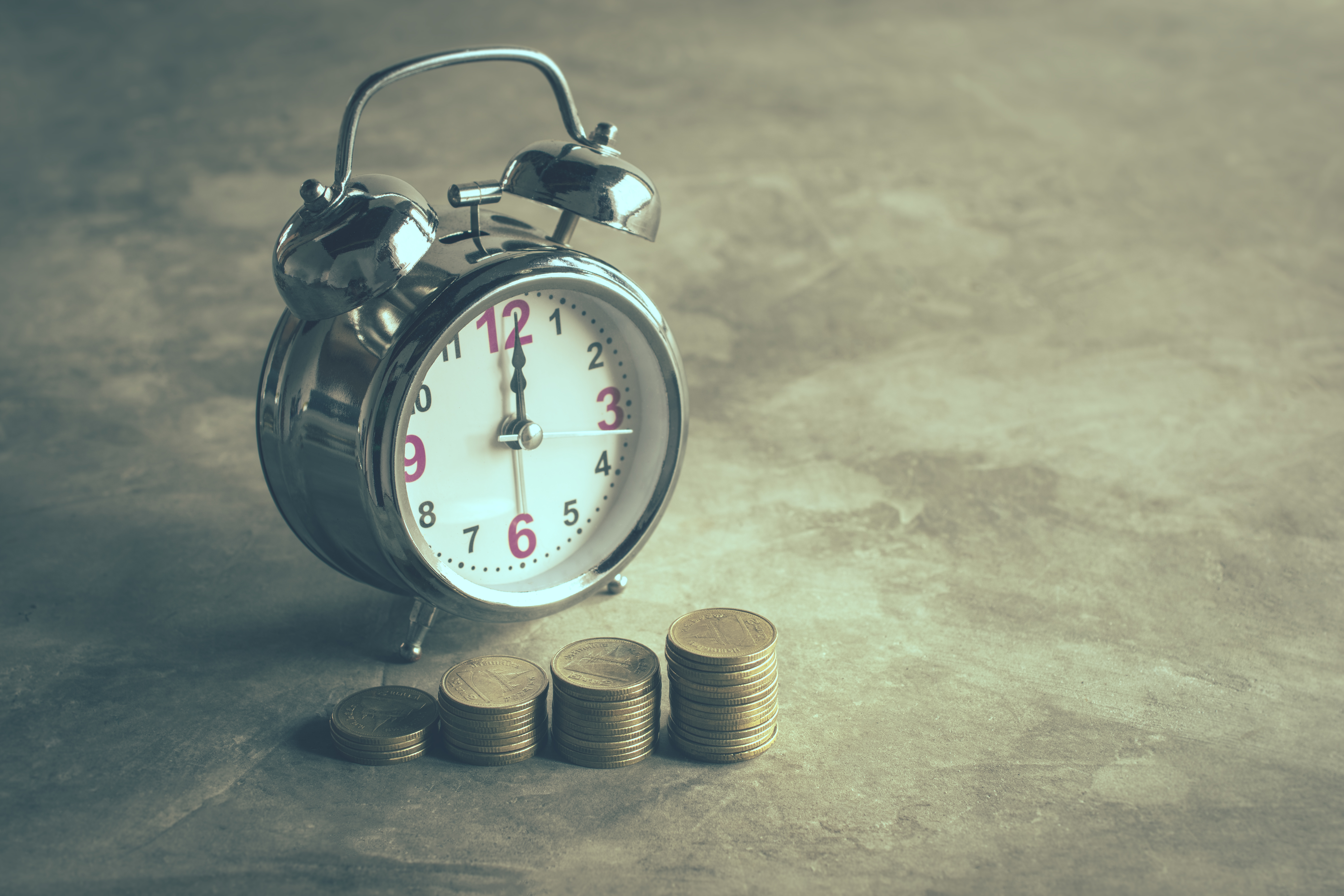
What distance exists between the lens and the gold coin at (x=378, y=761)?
264cm

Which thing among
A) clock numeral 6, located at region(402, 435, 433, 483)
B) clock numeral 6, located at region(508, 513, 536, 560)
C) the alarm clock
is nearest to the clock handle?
the alarm clock

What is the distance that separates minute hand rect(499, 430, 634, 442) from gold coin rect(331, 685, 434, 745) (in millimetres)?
636

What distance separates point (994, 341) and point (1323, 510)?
1628 millimetres

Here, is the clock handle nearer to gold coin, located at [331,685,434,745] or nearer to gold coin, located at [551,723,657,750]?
gold coin, located at [331,685,434,745]

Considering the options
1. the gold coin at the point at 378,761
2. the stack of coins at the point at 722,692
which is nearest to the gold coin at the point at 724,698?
the stack of coins at the point at 722,692

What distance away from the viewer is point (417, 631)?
120 inches

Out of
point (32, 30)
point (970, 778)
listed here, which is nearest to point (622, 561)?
point (970, 778)

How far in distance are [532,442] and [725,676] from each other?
0.75 metres

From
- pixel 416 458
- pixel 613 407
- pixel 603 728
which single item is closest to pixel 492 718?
pixel 603 728

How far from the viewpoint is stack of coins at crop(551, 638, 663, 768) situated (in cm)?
262

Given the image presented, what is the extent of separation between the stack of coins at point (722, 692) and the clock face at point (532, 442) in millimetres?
523

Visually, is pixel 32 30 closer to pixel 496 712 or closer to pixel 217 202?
pixel 217 202

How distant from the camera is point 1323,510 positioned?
380cm

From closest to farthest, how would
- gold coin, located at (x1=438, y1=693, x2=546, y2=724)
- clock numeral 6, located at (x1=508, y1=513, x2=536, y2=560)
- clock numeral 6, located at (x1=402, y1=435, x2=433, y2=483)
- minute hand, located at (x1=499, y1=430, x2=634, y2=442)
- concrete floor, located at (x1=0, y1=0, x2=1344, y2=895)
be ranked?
concrete floor, located at (x1=0, y1=0, x2=1344, y2=895) < gold coin, located at (x1=438, y1=693, x2=546, y2=724) < clock numeral 6, located at (x1=402, y1=435, x2=433, y2=483) < minute hand, located at (x1=499, y1=430, x2=634, y2=442) < clock numeral 6, located at (x1=508, y1=513, x2=536, y2=560)
